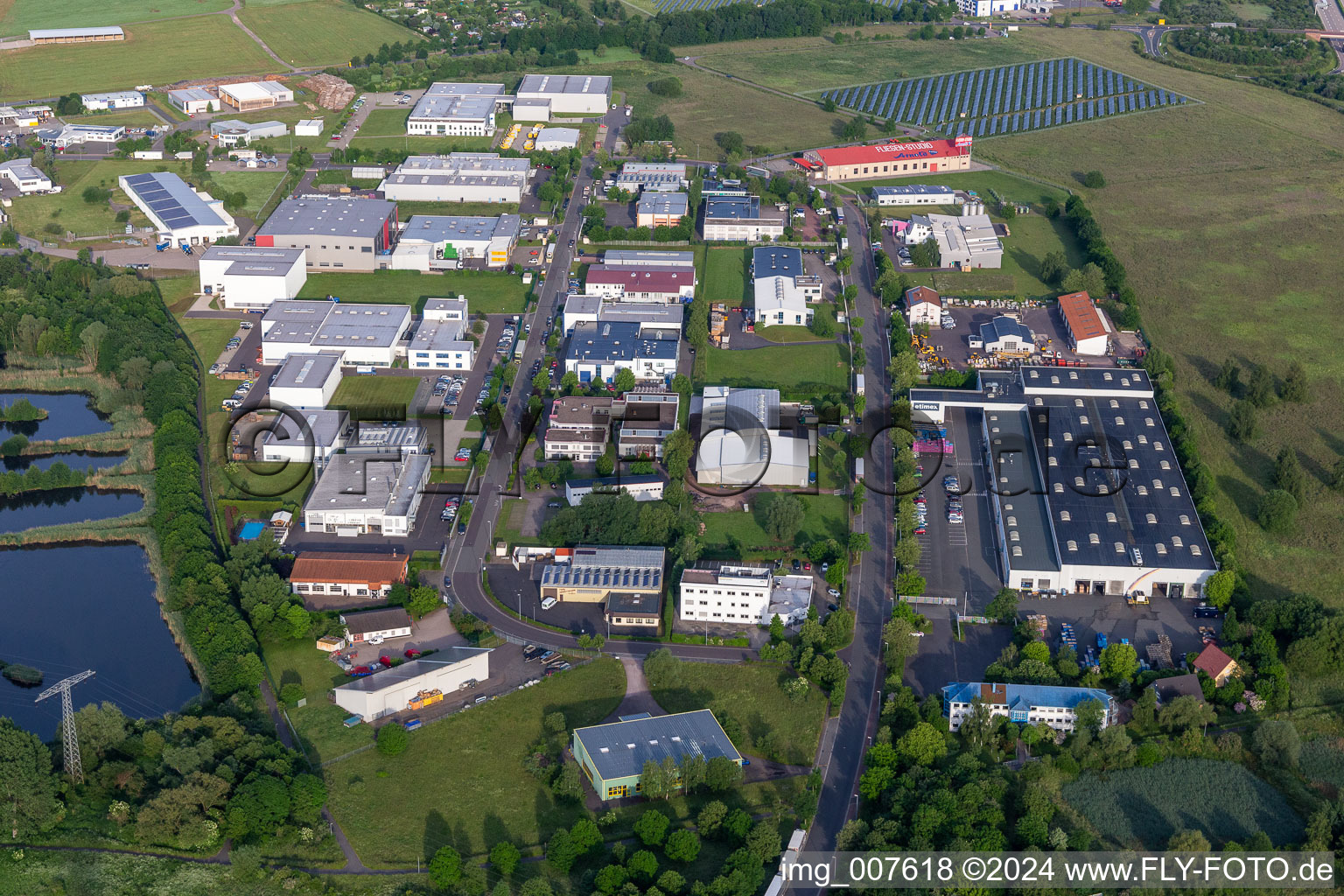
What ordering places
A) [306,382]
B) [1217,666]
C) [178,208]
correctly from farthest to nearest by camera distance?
1. [178,208]
2. [306,382]
3. [1217,666]

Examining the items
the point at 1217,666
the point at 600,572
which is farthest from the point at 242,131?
the point at 1217,666

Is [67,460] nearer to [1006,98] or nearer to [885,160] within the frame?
[885,160]

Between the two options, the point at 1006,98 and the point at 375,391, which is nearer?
the point at 375,391

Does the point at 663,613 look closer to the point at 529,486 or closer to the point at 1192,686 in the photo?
the point at 529,486

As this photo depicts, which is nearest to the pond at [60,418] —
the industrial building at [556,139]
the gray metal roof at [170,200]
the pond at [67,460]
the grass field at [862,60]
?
the pond at [67,460]

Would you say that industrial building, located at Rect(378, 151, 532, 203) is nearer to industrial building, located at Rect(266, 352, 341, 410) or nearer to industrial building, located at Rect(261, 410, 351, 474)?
industrial building, located at Rect(266, 352, 341, 410)

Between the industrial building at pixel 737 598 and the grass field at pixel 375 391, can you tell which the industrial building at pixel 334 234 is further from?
the industrial building at pixel 737 598

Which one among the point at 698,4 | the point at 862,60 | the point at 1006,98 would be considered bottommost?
the point at 862,60

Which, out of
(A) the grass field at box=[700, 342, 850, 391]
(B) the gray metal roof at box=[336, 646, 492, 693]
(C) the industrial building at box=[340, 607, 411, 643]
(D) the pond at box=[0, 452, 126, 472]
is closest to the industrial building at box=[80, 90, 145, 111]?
(D) the pond at box=[0, 452, 126, 472]
